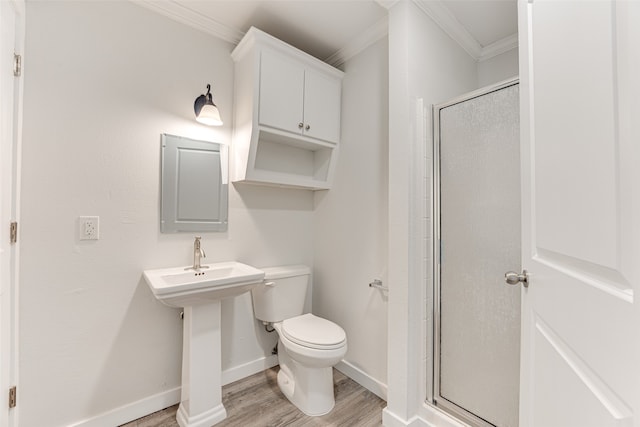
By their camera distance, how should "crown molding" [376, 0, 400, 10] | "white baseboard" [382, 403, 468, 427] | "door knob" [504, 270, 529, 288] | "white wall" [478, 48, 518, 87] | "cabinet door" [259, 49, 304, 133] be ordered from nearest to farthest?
"door knob" [504, 270, 529, 288]
"white baseboard" [382, 403, 468, 427]
"crown molding" [376, 0, 400, 10]
"cabinet door" [259, 49, 304, 133]
"white wall" [478, 48, 518, 87]

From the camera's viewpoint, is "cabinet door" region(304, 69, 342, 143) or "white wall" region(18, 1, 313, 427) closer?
"white wall" region(18, 1, 313, 427)

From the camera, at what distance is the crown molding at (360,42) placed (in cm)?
182

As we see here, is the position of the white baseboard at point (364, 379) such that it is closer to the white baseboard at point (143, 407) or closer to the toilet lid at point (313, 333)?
the toilet lid at point (313, 333)

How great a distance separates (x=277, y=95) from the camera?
1805mm

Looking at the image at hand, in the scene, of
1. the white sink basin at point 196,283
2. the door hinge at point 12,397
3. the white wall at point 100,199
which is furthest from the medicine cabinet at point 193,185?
the door hinge at point 12,397

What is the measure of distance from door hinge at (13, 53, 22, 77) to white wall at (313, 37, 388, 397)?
178 cm

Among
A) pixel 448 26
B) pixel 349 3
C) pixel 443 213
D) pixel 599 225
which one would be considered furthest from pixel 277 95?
pixel 599 225

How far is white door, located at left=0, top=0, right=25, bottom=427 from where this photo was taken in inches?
44.8

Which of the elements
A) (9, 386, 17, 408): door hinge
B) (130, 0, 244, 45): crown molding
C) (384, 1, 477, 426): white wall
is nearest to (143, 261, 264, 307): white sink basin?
(9, 386, 17, 408): door hinge

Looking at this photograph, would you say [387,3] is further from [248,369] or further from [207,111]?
[248,369]

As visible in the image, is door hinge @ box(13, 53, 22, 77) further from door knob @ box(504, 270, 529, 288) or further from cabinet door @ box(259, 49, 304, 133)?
door knob @ box(504, 270, 529, 288)

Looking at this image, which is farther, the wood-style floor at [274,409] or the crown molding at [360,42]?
the crown molding at [360,42]

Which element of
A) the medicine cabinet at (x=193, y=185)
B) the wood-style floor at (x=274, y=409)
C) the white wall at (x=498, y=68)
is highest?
the white wall at (x=498, y=68)

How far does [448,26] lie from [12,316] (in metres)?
2.78
